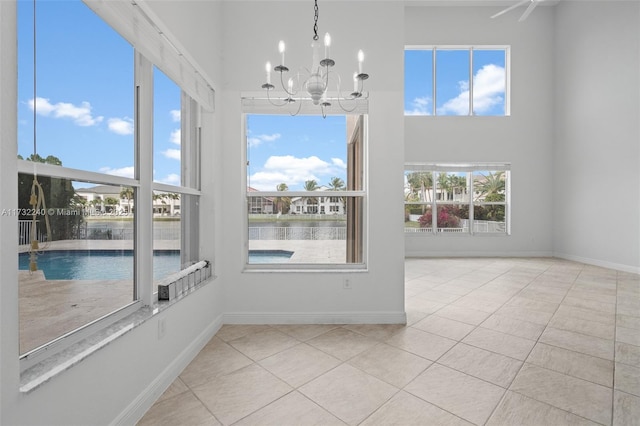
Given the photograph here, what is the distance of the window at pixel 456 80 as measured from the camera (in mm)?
7047

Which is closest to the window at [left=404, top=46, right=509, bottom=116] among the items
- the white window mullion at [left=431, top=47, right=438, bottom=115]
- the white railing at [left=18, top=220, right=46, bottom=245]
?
the white window mullion at [left=431, top=47, right=438, bottom=115]

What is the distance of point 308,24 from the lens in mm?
2918

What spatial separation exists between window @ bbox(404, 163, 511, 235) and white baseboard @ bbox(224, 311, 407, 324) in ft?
14.6

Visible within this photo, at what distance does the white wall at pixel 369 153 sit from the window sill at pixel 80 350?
3.78 feet

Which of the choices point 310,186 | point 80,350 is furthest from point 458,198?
point 80,350

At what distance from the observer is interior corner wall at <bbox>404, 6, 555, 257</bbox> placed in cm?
682

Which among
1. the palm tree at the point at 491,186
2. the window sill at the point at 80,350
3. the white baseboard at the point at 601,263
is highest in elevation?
the palm tree at the point at 491,186

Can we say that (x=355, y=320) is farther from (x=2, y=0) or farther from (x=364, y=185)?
(x=2, y=0)

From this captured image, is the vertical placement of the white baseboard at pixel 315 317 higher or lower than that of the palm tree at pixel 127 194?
lower

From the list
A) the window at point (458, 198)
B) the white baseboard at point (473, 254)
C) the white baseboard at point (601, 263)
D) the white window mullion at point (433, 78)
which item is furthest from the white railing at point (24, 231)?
the white baseboard at point (601, 263)

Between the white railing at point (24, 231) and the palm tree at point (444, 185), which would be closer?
the white railing at point (24, 231)

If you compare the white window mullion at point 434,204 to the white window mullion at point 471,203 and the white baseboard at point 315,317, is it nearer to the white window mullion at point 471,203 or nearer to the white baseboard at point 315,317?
the white window mullion at point 471,203

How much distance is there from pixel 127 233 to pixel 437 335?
2615mm

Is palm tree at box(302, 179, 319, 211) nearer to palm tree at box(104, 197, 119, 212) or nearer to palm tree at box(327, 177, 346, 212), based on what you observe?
palm tree at box(327, 177, 346, 212)
